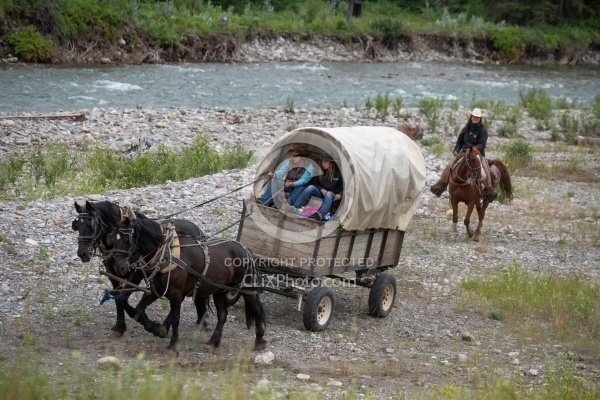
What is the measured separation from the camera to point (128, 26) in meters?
39.1

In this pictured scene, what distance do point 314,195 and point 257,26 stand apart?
109 ft

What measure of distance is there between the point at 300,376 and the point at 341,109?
2127cm

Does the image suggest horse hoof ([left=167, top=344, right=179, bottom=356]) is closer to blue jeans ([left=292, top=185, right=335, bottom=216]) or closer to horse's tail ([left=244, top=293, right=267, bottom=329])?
horse's tail ([left=244, top=293, right=267, bottom=329])

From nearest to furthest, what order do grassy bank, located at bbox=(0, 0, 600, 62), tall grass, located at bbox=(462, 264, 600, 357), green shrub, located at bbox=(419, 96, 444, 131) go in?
tall grass, located at bbox=(462, 264, 600, 357) → green shrub, located at bbox=(419, 96, 444, 131) → grassy bank, located at bbox=(0, 0, 600, 62)

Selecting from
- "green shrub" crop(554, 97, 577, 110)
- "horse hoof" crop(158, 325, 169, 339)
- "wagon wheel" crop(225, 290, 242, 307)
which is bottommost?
"wagon wheel" crop(225, 290, 242, 307)

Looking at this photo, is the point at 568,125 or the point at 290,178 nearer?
the point at 290,178

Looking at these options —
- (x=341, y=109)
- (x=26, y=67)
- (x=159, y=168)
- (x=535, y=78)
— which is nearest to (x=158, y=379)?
(x=159, y=168)

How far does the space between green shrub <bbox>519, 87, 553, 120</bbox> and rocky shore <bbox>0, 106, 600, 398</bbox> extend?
1083 centimetres

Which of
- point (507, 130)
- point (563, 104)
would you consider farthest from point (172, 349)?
point (563, 104)

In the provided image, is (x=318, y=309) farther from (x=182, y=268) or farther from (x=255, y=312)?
(x=182, y=268)

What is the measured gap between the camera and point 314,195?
469 inches

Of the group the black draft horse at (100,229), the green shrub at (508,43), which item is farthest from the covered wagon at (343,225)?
the green shrub at (508,43)

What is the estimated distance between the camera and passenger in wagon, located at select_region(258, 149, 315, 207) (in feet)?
39.3

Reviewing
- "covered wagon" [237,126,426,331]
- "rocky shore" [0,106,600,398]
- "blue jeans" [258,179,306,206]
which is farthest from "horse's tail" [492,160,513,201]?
"blue jeans" [258,179,306,206]
